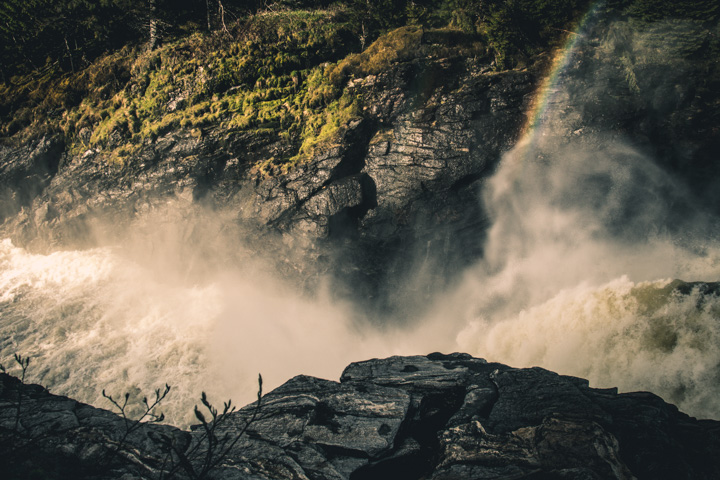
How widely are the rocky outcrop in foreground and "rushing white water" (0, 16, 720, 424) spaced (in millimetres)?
4091

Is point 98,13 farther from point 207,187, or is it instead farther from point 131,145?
point 207,187

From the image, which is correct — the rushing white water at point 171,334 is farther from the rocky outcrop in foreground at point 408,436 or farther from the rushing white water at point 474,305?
the rocky outcrop in foreground at point 408,436

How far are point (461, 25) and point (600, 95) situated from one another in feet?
21.1

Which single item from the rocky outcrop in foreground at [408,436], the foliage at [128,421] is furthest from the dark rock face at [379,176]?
the foliage at [128,421]

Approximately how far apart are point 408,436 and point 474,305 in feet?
28.6

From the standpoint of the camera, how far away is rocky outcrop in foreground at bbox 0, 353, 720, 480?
17.2 ft

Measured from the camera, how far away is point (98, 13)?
819 inches

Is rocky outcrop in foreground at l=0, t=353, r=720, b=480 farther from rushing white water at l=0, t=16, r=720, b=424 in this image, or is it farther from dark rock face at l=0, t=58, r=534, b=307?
dark rock face at l=0, t=58, r=534, b=307

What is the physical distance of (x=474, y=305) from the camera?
46.7 feet

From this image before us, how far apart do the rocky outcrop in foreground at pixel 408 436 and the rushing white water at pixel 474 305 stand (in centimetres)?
409

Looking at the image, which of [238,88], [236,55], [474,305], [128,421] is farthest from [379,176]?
[128,421]

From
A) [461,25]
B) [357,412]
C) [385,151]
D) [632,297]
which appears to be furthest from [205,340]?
[461,25]

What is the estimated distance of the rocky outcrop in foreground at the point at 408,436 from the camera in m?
5.24

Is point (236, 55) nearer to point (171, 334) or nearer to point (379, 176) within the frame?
point (379, 176)
